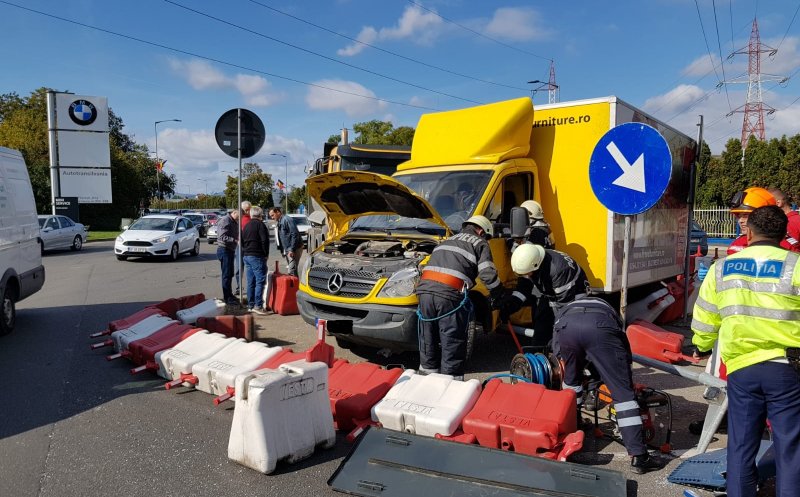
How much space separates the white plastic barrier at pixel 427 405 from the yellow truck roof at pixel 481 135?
315cm

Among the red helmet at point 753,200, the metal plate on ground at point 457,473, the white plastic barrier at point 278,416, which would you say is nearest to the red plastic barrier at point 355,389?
the white plastic barrier at point 278,416

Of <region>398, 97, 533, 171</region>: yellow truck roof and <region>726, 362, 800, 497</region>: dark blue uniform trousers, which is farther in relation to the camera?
<region>398, 97, 533, 171</region>: yellow truck roof

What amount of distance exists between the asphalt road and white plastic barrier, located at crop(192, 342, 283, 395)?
17 centimetres

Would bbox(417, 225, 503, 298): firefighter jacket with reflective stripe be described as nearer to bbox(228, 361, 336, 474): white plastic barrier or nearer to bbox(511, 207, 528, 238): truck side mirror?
A: bbox(511, 207, 528, 238): truck side mirror

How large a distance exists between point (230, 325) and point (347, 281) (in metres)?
2.03

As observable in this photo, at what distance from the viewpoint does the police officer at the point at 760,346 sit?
2.95 m

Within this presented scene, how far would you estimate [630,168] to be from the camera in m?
5.78

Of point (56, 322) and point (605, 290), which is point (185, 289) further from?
point (605, 290)

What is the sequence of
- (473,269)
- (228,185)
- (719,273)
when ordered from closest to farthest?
Result: (719,273), (473,269), (228,185)

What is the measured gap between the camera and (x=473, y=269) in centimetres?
535

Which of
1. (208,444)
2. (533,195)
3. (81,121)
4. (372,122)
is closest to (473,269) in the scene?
(533,195)

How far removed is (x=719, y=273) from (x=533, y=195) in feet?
13.2

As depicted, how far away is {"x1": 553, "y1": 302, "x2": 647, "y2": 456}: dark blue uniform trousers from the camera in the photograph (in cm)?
396

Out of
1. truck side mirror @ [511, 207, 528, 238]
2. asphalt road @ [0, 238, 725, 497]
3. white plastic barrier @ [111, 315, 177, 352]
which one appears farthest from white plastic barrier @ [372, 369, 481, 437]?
white plastic barrier @ [111, 315, 177, 352]
